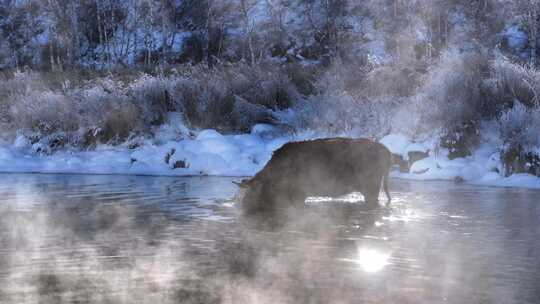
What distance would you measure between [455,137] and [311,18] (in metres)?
36.3

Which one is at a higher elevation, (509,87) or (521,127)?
(509,87)

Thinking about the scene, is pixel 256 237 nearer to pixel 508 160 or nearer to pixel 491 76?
pixel 508 160

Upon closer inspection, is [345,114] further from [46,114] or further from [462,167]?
[46,114]

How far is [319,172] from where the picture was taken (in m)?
11.9

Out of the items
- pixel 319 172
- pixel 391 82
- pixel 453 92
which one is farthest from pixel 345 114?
pixel 319 172

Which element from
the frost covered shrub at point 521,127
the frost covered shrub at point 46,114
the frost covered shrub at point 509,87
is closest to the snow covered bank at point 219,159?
the frost covered shrub at point 521,127

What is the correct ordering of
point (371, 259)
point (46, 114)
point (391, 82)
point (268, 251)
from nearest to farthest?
point (371, 259), point (268, 251), point (391, 82), point (46, 114)

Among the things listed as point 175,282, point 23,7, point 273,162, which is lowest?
point 175,282

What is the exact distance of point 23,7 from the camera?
59250mm

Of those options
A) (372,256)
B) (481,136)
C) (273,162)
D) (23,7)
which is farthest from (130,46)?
(372,256)

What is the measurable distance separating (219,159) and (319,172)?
814 cm

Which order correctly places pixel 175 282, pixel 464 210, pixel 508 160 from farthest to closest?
1. pixel 508 160
2. pixel 464 210
3. pixel 175 282

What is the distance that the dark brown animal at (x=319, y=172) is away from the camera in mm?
11617

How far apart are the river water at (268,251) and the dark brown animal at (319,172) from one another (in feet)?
1.28
